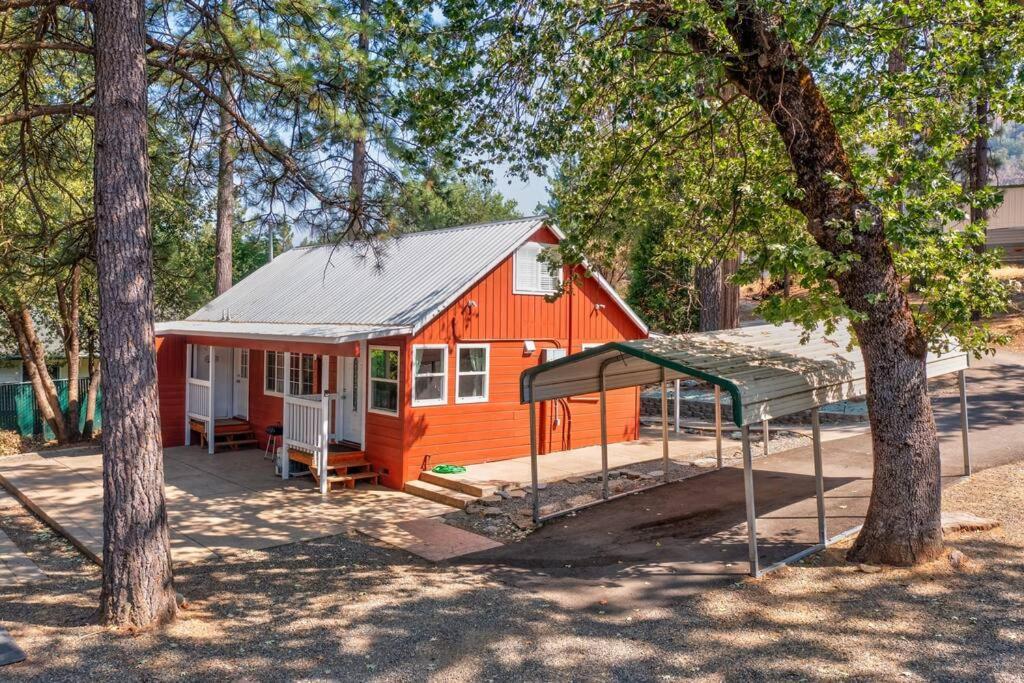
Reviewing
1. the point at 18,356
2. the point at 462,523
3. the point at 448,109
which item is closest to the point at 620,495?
the point at 462,523

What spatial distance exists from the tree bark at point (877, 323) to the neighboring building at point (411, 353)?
3.60 meters

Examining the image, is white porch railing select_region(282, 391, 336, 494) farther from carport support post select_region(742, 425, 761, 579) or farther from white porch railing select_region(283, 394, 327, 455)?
carport support post select_region(742, 425, 761, 579)

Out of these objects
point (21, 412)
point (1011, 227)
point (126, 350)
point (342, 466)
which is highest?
point (1011, 227)

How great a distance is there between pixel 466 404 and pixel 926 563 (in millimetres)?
7446

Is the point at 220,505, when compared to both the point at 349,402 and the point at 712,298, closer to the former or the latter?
the point at 349,402

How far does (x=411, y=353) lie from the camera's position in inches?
478

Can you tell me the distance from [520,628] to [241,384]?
40.4 ft

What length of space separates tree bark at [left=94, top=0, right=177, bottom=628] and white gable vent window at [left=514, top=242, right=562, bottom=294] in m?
7.78

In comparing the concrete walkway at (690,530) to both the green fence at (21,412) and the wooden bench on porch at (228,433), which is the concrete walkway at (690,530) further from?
the green fence at (21,412)

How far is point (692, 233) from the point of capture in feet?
35.8

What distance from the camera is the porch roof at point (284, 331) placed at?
38.2ft

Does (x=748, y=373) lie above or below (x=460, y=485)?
above

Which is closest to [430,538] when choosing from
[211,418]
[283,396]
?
[283,396]

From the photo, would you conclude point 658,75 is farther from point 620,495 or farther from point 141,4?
point 620,495
